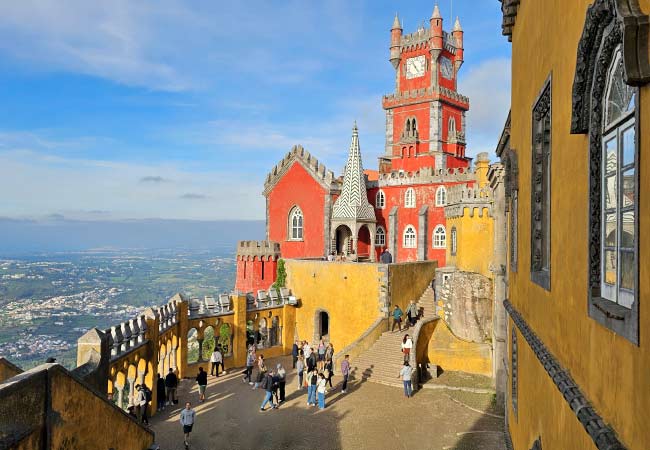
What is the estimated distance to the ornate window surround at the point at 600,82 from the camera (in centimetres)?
260

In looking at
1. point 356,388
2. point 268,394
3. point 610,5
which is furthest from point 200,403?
point 610,5

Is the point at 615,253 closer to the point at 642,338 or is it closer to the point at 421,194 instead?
the point at 642,338

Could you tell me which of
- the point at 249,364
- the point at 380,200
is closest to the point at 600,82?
the point at 249,364

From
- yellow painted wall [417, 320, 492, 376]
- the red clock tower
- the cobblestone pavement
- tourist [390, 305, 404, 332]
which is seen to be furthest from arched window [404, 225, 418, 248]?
the cobblestone pavement

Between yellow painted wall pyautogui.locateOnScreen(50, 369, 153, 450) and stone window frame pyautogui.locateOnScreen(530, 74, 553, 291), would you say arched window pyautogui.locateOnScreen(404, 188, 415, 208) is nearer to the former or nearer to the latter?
yellow painted wall pyautogui.locateOnScreen(50, 369, 153, 450)

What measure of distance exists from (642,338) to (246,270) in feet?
95.2

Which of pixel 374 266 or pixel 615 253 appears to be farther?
pixel 374 266

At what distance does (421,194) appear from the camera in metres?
31.2

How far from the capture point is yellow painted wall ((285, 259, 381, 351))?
22797 mm

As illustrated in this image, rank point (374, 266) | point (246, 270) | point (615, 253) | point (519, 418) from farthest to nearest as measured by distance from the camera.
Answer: point (246, 270)
point (374, 266)
point (519, 418)
point (615, 253)

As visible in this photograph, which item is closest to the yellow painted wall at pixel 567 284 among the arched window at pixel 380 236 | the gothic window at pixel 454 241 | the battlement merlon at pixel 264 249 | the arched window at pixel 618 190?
the arched window at pixel 618 190

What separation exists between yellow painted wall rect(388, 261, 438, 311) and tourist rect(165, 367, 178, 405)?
981 centimetres

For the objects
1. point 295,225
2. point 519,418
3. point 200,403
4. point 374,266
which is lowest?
point 200,403

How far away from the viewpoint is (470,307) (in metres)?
20.3
